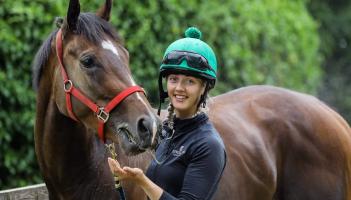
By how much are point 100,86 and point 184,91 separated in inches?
22.7

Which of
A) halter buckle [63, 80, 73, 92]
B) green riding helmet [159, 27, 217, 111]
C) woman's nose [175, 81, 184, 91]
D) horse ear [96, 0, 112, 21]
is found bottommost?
halter buckle [63, 80, 73, 92]

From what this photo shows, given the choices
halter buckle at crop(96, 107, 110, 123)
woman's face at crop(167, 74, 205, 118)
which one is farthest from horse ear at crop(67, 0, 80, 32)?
woman's face at crop(167, 74, 205, 118)

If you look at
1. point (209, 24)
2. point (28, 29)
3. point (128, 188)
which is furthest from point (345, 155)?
point (209, 24)

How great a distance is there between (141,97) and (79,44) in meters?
0.47

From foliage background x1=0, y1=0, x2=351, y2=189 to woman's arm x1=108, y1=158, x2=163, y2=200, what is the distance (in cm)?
281

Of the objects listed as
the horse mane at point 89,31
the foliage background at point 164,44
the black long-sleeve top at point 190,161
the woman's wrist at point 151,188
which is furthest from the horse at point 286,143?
the foliage background at point 164,44

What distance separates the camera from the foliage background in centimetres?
588

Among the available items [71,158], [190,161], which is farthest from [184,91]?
[71,158]

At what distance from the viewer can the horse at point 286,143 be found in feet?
15.7

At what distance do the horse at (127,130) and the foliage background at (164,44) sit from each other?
5.67 ft

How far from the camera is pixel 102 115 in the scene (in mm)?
3738

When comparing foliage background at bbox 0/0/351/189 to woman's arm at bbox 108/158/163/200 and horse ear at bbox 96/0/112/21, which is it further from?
woman's arm at bbox 108/158/163/200

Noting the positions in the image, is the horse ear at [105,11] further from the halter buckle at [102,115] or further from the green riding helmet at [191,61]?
the green riding helmet at [191,61]

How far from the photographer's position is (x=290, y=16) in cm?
1080
